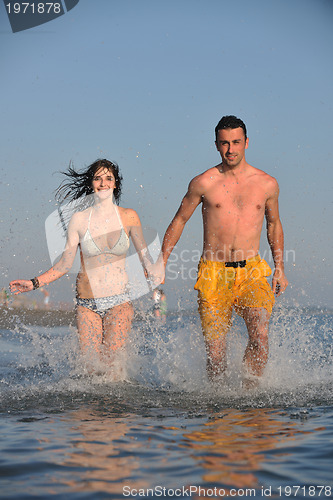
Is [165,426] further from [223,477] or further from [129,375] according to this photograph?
[129,375]

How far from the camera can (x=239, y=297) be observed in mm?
5098

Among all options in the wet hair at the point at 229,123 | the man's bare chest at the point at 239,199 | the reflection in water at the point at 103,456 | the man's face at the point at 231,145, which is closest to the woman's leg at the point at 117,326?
the man's bare chest at the point at 239,199

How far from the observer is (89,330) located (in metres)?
5.47

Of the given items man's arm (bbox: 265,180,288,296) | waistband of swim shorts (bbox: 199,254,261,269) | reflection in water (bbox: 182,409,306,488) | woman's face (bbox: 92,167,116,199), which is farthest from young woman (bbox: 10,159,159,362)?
reflection in water (bbox: 182,409,306,488)

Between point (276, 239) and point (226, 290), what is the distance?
757 millimetres

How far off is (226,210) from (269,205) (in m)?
0.43

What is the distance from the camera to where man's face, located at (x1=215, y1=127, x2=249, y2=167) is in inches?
201

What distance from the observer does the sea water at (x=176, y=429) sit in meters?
2.64

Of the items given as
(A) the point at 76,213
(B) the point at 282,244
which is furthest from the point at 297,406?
(A) the point at 76,213

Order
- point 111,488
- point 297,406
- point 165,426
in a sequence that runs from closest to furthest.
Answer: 1. point 111,488
2. point 165,426
3. point 297,406

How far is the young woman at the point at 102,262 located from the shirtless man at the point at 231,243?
2.28 ft

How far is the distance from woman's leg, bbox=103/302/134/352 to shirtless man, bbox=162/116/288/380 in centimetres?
76

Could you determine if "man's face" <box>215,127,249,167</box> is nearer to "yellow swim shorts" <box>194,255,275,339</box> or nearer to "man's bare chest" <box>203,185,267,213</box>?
"man's bare chest" <box>203,185,267,213</box>

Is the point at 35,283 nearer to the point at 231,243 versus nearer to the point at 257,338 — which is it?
the point at 231,243
